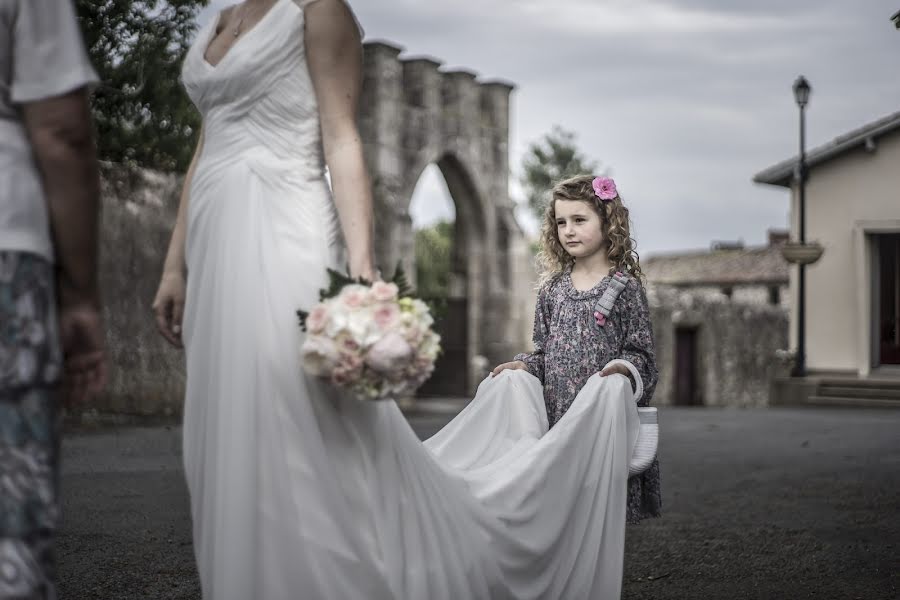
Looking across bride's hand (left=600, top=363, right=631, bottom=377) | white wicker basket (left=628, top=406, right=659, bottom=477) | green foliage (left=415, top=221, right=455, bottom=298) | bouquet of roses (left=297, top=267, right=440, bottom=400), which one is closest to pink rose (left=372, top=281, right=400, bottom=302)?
bouquet of roses (left=297, top=267, right=440, bottom=400)

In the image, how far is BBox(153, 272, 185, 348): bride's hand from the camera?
11.0 ft

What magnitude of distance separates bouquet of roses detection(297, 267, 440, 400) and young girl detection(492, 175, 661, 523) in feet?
6.06

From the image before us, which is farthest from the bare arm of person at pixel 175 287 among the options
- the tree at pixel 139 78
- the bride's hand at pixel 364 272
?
the tree at pixel 139 78

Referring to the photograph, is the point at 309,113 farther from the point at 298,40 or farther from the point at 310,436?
the point at 310,436

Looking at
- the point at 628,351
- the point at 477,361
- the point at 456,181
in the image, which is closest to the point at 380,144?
the point at 456,181

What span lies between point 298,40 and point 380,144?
→ 23.3m

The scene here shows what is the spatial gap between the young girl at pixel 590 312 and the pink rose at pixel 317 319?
1956 mm

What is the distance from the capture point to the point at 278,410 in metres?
3.07

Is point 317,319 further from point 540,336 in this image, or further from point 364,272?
point 540,336

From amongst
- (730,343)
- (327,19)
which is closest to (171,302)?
(327,19)

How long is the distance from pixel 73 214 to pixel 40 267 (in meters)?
0.12

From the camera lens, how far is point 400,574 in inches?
126

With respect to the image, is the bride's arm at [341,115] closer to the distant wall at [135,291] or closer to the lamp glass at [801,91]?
the distant wall at [135,291]

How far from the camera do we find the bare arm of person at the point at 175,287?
11.0 ft
